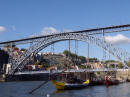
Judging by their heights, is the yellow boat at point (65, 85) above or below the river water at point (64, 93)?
above

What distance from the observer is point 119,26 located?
1788 inches

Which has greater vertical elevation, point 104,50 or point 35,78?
point 104,50

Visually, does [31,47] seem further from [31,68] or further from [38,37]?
[31,68]

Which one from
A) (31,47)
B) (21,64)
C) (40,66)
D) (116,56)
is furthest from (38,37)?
(40,66)

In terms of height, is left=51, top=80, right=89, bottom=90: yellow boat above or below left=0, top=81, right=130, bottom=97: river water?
above

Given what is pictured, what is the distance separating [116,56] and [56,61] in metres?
46.9

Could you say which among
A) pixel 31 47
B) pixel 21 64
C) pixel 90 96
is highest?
pixel 31 47

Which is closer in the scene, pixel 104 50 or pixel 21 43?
pixel 104 50

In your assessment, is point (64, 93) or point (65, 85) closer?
point (64, 93)

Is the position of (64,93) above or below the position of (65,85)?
below

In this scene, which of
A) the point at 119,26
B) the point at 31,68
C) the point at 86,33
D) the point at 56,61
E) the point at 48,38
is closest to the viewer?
the point at 119,26

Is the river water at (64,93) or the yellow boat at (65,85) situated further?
the yellow boat at (65,85)

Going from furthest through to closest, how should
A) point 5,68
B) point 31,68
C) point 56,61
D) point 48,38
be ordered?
point 56,61 → point 31,68 → point 5,68 → point 48,38

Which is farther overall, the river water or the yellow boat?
the yellow boat
